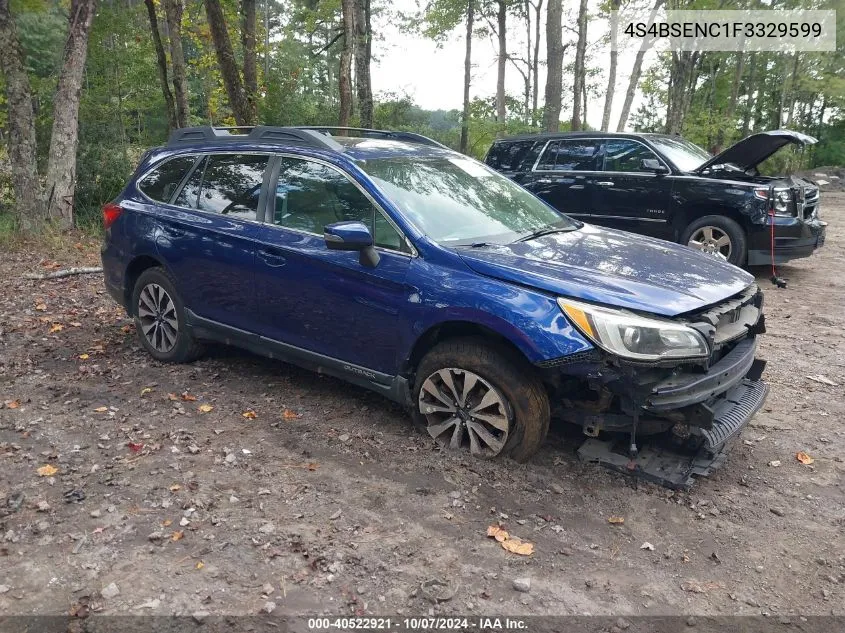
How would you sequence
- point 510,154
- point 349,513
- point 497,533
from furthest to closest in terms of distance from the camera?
point 510,154, point 349,513, point 497,533

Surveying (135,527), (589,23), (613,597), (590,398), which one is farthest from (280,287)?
(589,23)

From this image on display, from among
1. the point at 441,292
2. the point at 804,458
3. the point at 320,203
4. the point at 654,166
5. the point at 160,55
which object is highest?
the point at 160,55

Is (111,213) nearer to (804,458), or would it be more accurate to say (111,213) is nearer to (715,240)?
(804,458)

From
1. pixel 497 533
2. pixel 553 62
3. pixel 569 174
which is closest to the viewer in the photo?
pixel 497 533

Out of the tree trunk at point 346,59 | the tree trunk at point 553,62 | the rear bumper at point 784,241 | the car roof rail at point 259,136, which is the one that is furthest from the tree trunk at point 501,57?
the car roof rail at point 259,136

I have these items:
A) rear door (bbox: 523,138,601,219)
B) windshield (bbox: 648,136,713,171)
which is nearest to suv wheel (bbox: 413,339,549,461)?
rear door (bbox: 523,138,601,219)

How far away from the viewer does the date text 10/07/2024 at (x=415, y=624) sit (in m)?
2.53

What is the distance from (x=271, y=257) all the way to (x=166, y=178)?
62.4 inches

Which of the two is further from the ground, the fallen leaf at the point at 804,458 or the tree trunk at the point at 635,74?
the tree trunk at the point at 635,74

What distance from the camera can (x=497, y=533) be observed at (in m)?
3.15

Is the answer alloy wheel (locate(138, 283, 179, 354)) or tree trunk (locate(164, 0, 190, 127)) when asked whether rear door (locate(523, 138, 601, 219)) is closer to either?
alloy wheel (locate(138, 283, 179, 354))

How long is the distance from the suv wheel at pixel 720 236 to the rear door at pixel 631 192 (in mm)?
360

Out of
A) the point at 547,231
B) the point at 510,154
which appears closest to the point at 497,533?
the point at 547,231

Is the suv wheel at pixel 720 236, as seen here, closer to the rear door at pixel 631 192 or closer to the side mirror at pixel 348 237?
the rear door at pixel 631 192
